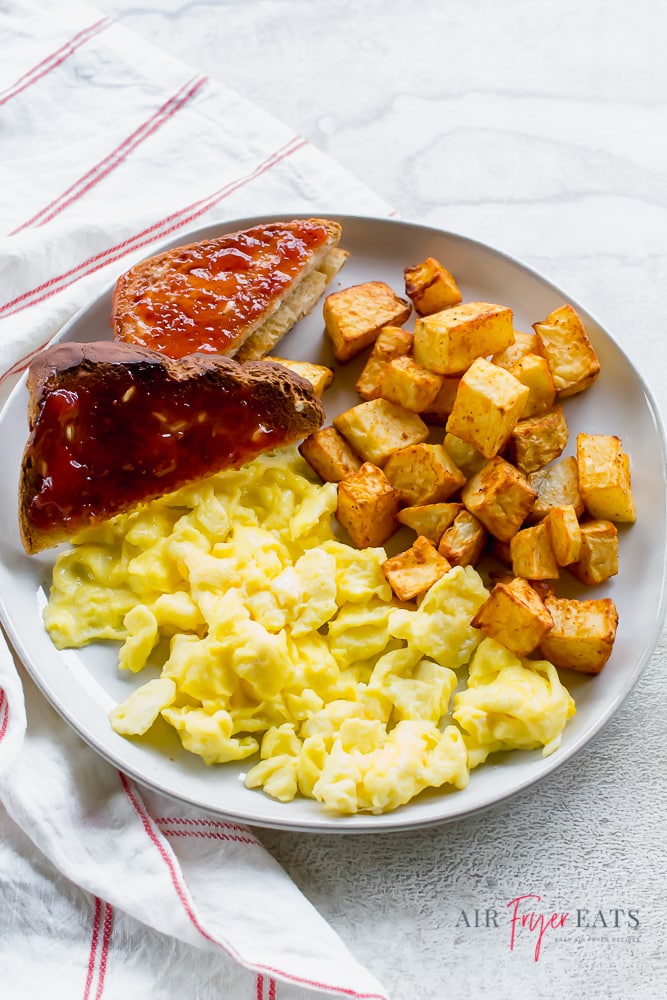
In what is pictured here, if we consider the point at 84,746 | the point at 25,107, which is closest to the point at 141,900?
the point at 84,746

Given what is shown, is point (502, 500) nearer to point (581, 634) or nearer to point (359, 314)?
point (581, 634)

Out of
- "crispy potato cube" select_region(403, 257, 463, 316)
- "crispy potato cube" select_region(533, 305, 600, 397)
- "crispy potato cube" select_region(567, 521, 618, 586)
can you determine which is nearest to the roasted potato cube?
"crispy potato cube" select_region(403, 257, 463, 316)

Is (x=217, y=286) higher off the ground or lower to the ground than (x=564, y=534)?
higher

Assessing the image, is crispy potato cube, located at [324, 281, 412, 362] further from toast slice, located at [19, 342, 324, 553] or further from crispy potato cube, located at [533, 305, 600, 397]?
crispy potato cube, located at [533, 305, 600, 397]

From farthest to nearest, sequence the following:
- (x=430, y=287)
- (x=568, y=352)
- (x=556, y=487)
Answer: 1. (x=430, y=287)
2. (x=568, y=352)
3. (x=556, y=487)

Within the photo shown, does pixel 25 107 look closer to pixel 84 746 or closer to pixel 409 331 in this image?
pixel 409 331

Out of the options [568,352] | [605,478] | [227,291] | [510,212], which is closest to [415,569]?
[605,478]
